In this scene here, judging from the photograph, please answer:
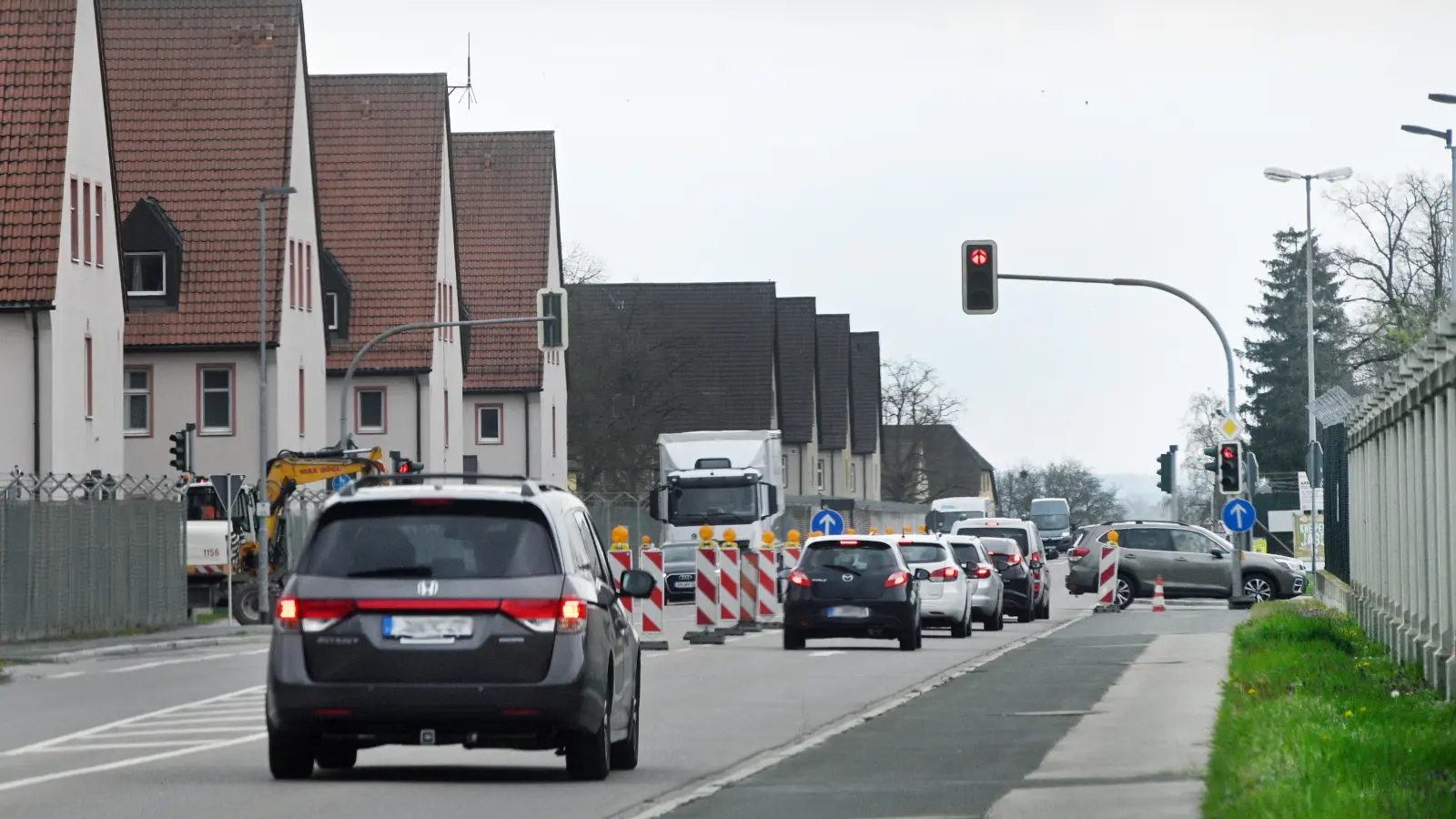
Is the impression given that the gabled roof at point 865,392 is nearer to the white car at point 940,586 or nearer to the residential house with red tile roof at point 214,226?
the residential house with red tile roof at point 214,226

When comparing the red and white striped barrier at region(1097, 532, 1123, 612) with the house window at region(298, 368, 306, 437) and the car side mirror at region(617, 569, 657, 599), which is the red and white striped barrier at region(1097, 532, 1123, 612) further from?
the car side mirror at region(617, 569, 657, 599)

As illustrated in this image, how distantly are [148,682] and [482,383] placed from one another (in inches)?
2064

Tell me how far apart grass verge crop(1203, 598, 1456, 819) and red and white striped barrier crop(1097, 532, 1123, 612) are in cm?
2446

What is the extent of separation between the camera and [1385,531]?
87.2 ft

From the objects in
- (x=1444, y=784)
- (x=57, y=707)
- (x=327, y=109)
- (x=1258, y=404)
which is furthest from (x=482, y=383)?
(x=1444, y=784)

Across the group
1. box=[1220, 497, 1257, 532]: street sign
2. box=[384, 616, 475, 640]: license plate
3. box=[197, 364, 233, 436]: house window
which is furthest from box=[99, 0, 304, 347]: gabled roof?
box=[384, 616, 475, 640]: license plate

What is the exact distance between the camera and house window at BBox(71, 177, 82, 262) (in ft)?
154

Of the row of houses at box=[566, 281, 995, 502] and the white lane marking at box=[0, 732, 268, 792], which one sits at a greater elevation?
the row of houses at box=[566, 281, 995, 502]

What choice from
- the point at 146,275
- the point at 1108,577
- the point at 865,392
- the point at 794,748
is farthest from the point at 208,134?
the point at 865,392

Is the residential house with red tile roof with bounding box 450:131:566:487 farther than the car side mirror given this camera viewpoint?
Yes

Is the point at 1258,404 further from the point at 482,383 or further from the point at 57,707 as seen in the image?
the point at 57,707

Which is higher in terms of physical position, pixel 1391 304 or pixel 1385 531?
pixel 1391 304

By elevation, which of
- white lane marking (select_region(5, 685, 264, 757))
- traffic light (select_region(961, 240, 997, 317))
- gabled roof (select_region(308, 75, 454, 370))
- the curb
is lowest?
the curb

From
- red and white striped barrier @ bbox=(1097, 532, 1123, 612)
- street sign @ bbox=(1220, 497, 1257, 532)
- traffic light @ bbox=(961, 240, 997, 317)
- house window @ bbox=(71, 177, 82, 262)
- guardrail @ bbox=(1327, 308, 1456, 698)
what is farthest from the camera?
red and white striped barrier @ bbox=(1097, 532, 1123, 612)
